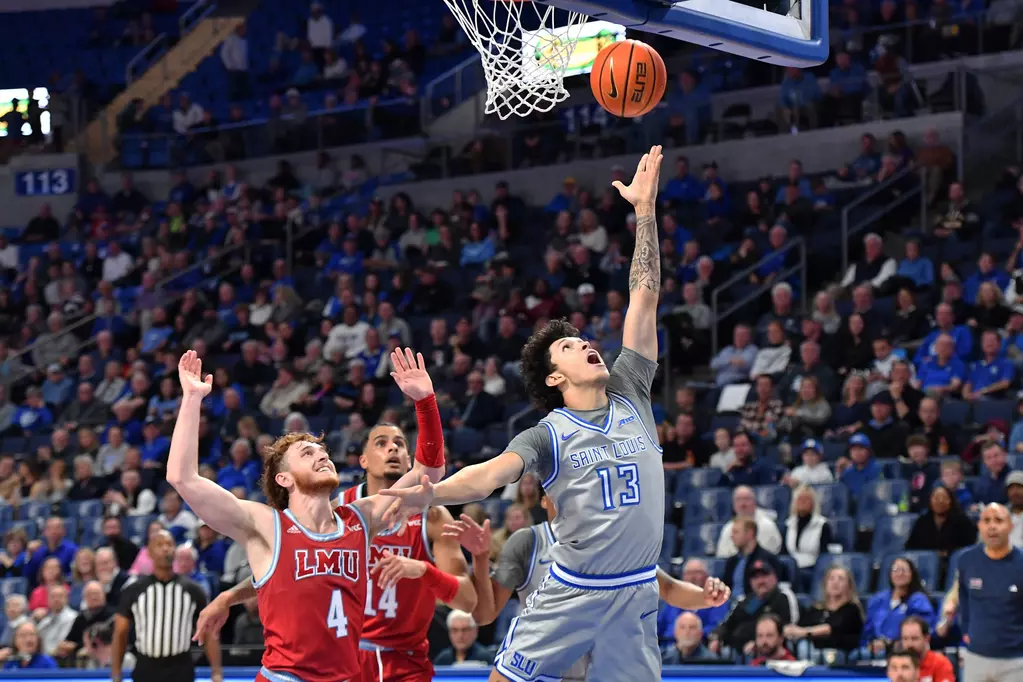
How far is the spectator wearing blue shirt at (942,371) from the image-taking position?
13.5m

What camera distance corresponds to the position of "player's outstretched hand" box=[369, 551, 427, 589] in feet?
20.6

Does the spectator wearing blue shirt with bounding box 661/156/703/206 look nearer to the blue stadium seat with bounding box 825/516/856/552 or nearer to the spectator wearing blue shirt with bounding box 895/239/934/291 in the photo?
the spectator wearing blue shirt with bounding box 895/239/934/291

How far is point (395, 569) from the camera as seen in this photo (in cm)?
630

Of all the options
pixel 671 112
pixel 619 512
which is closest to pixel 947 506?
pixel 619 512

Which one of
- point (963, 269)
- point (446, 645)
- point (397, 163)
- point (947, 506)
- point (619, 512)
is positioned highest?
point (397, 163)

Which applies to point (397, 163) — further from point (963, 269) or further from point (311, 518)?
point (311, 518)

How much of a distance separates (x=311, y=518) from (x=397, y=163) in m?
15.8

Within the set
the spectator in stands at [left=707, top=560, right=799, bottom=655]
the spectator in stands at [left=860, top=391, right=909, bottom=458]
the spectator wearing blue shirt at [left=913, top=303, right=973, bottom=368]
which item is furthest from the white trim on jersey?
the spectator wearing blue shirt at [left=913, top=303, right=973, bottom=368]

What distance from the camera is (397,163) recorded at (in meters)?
21.8

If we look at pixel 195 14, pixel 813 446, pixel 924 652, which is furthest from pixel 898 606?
pixel 195 14

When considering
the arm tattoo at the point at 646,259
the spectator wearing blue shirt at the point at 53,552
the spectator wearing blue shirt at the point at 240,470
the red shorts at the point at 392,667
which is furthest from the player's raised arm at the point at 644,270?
the spectator wearing blue shirt at the point at 53,552

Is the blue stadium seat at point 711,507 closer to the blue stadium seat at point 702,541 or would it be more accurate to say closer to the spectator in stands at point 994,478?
the blue stadium seat at point 702,541

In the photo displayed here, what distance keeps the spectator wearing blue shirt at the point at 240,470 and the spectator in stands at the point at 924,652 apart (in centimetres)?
764

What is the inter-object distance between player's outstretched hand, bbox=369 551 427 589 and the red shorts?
681mm
